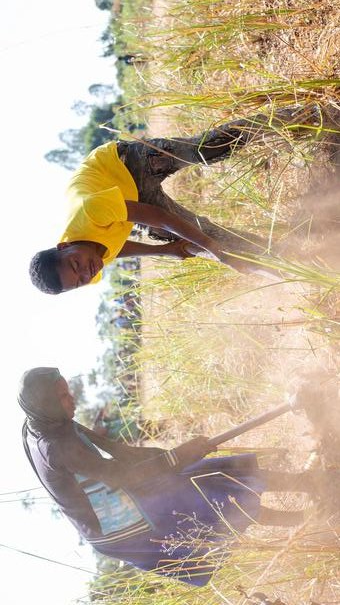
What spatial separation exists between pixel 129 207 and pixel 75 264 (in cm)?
33

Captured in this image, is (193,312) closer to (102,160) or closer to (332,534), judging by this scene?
(102,160)

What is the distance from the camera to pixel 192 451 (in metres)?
2.68

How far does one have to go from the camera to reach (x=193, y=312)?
3.50 metres

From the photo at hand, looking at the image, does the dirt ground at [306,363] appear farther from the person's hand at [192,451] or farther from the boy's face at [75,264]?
the boy's face at [75,264]

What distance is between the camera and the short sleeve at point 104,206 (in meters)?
2.23

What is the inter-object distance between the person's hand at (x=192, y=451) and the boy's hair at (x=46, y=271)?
945 millimetres

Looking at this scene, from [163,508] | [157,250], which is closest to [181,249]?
[157,250]

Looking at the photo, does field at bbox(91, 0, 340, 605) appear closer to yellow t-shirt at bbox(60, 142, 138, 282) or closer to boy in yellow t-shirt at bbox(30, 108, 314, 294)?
boy in yellow t-shirt at bbox(30, 108, 314, 294)

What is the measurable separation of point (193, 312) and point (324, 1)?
5.69 feet

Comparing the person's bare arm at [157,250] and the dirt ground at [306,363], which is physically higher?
the person's bare arm at [157,250]

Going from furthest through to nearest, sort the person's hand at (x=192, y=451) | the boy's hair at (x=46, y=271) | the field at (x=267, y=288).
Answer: the person's hand at (x=192, y=451) < the field at (x=267, y=288) < the boy's hair at (x=46, y=271)

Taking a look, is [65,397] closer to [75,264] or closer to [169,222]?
[75,264]

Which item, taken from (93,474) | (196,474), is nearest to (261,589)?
(196,474)

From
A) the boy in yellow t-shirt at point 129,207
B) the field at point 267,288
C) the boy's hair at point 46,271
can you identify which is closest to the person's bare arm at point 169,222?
the boy in yellow t-shirt at point 129,207
